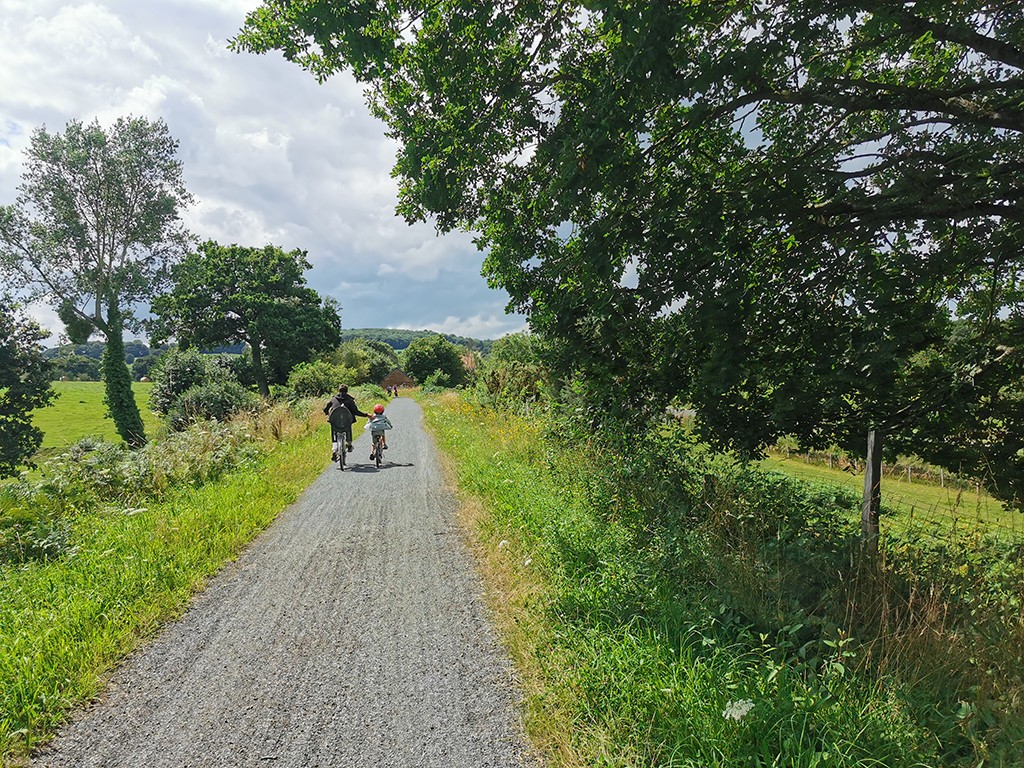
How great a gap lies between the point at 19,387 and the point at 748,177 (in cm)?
2642

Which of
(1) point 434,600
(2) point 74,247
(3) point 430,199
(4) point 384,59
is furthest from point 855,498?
(2) point 74,247

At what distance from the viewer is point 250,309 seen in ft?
108

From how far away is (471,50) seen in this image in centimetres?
427

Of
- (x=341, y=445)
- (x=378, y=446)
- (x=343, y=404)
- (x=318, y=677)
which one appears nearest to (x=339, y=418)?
(x=343, y=404)

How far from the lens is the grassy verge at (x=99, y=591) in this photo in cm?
278

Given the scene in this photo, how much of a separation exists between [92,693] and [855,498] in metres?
12.6

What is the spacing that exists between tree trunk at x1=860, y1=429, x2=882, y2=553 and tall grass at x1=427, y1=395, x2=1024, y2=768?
29cm

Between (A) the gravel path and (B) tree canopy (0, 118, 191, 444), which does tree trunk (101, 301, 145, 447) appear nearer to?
(B) tree canopy (0, 118, 191, 444)

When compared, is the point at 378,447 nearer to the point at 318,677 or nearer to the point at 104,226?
the point at 318,677

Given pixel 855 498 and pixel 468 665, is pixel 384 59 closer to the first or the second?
pixel 468 665

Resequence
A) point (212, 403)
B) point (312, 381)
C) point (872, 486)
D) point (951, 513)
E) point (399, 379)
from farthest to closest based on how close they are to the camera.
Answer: point (399, 379) < point (312, 381) < point (212, 403) < point (872, 486) < point (951, 513)

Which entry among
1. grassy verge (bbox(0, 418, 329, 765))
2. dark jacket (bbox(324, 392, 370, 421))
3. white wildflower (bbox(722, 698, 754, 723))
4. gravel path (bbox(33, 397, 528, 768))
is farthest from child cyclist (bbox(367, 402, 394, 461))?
white wildflower (bbox(722, 698, 754, 723))

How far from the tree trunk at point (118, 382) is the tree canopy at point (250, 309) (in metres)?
8.11

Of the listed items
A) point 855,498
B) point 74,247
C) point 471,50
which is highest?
point 74,247
